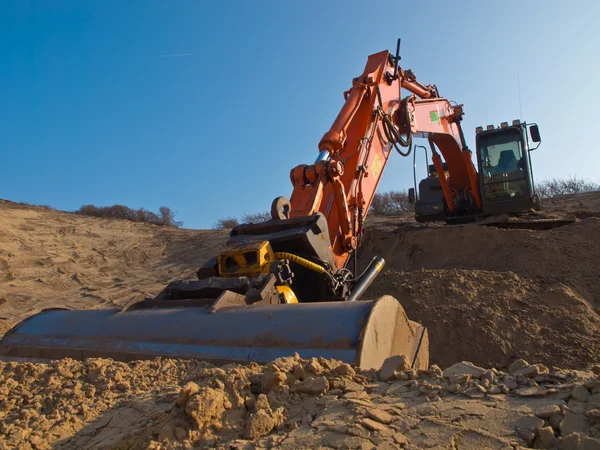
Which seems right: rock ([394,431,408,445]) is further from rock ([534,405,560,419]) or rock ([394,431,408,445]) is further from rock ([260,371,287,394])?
rock ([260,371,287,394])

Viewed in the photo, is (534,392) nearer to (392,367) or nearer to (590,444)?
(590,444)

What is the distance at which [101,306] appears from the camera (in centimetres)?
925

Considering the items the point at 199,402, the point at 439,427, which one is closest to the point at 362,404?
the point at 439,427

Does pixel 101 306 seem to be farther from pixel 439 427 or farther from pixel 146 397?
pixel 439 427

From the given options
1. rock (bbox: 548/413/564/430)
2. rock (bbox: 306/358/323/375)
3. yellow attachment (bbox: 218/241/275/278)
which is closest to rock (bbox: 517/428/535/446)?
rock (bbox: 548/413/564/430)

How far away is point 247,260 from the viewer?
168 inches

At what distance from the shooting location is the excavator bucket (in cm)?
283

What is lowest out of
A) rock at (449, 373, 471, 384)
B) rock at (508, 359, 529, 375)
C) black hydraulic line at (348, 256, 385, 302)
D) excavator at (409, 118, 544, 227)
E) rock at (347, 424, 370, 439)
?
rock at (347, 424, 370, 439)

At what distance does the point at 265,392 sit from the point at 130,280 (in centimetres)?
977

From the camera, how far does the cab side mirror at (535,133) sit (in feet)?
27.3

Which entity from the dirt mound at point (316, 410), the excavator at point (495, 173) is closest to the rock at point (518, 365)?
the dirt mound at point (316, 410)

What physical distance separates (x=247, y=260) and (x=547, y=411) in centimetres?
285

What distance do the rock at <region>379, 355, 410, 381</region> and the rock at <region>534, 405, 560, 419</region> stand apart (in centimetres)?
68

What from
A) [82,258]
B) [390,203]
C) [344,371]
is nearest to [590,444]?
[344,371]
